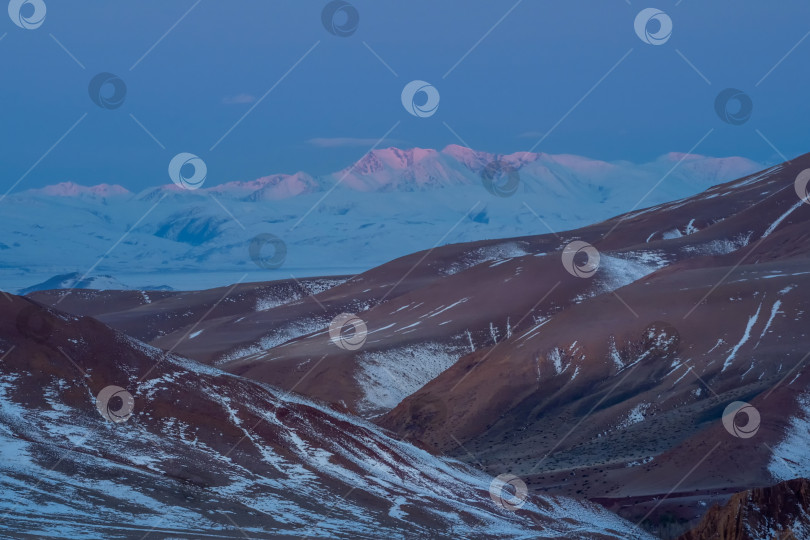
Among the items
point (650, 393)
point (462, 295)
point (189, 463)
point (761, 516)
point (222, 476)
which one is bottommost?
point (761, 516)

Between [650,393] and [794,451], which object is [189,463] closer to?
[794,451]

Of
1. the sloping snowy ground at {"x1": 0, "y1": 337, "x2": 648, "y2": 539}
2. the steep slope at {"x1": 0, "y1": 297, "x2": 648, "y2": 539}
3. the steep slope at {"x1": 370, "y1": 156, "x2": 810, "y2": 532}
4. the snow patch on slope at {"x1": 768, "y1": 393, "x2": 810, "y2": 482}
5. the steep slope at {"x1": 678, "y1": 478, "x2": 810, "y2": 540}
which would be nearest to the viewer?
the steep slope at {"x1": 678, "y1": 478, "x2": 810, "y2": 540}

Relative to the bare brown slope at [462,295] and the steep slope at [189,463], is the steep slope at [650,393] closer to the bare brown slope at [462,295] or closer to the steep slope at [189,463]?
the steep slope at [189,463]

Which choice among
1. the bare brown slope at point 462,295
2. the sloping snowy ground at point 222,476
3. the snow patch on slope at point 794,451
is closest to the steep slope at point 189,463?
the sloping snowy ground at point 222,476

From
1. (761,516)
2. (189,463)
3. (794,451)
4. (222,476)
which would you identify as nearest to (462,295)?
(794,451)

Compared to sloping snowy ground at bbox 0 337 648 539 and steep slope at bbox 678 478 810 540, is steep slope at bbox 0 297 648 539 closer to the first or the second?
sloping snowy ground at bbox 0 337 648 539

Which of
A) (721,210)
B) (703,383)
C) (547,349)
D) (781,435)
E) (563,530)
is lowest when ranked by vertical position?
(563,530)

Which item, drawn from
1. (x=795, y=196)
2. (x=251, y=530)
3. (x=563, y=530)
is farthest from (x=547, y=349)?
(x=795, y=196)

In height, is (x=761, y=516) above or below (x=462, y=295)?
below

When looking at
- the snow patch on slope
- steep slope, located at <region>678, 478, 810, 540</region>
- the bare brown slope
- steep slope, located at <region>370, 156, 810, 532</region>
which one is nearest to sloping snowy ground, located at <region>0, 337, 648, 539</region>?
steep slope, located at <region>370, 156, 810, 532</region>

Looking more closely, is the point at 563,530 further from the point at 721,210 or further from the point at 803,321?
the point at 721,210

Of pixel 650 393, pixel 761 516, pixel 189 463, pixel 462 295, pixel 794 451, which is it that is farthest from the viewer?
pixel 462 295
